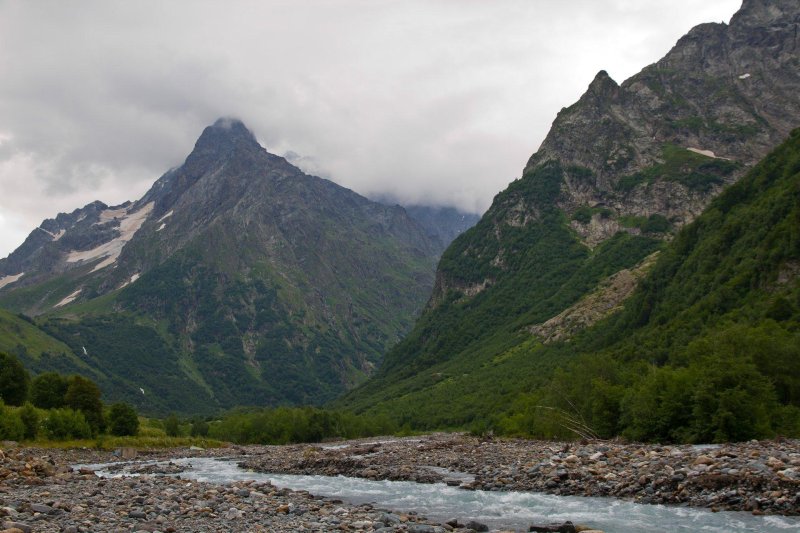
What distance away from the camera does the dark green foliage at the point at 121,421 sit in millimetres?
108025

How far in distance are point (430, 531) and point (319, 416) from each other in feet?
417

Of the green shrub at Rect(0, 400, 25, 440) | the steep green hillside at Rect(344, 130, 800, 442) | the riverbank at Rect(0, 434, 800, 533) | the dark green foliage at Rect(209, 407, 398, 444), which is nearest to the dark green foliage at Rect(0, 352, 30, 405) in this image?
the green shrub at Rect(0, 400, 25, 440)

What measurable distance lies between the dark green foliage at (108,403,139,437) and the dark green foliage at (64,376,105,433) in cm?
350

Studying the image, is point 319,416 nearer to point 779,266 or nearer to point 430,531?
point 779,266

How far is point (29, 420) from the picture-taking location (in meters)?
84.9

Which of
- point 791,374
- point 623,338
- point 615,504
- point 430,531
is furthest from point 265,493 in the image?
point 623,338

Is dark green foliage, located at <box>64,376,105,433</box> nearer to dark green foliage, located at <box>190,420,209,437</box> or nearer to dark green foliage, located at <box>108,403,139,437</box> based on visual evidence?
dark green foliage, located at <box>108,403,139,437</box>

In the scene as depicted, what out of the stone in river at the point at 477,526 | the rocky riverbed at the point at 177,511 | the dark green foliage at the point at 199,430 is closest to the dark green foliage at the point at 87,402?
the dark green foliage at the point at 199,430

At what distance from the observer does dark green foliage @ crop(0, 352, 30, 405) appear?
106 m

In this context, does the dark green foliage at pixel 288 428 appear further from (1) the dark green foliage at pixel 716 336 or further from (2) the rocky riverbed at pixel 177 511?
(2) the rocky riverbed at pixel 177 511

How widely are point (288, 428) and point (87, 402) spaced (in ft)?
156

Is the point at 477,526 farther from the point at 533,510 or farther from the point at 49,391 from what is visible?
the point at 49,391

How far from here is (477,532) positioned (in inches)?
1052

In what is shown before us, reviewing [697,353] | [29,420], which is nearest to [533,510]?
[697,353]
